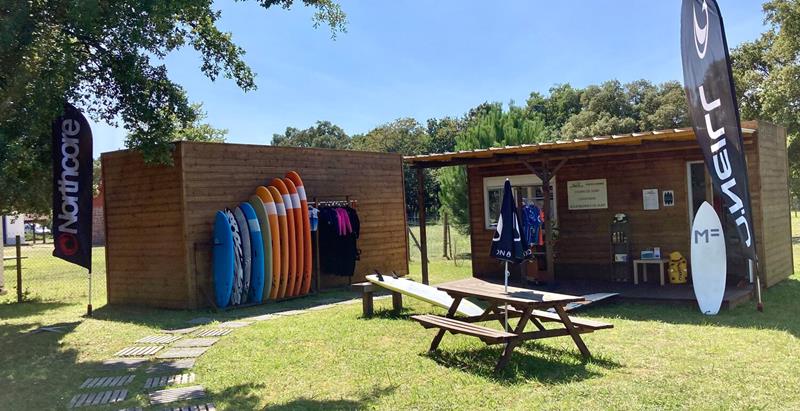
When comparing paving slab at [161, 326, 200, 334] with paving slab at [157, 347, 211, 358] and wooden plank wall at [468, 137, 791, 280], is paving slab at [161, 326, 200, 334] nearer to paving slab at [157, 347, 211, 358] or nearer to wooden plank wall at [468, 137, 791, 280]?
paving slab at [157, 347, 211, 358]

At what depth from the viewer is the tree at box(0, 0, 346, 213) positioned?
20.4 feet

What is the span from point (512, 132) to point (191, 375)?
42.2ft

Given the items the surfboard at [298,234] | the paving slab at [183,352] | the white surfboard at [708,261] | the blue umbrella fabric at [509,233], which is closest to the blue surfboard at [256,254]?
the surfboard at [298,234]

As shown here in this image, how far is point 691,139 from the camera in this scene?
7773 millimetres

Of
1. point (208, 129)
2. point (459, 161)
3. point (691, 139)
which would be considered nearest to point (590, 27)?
point (459, 161)

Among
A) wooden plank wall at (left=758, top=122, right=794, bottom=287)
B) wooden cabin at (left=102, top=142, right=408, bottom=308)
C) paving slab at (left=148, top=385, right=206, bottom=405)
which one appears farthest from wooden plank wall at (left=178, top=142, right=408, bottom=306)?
wooden plank wall at (left=758, top=122, right=794, bottom=287)

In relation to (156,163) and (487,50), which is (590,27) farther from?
(156,163)

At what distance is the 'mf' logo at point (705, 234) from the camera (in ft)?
23.5

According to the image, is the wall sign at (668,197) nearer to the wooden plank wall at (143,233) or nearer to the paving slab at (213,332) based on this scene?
the paving slab at (213,332)

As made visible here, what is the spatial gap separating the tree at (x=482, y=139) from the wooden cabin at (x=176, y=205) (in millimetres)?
6786

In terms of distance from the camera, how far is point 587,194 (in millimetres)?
10305

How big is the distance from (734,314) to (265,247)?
6789mm

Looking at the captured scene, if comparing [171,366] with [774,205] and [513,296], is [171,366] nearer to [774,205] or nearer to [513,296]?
[513,296]

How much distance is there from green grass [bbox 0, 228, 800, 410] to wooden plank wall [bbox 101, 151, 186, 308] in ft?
4.98
